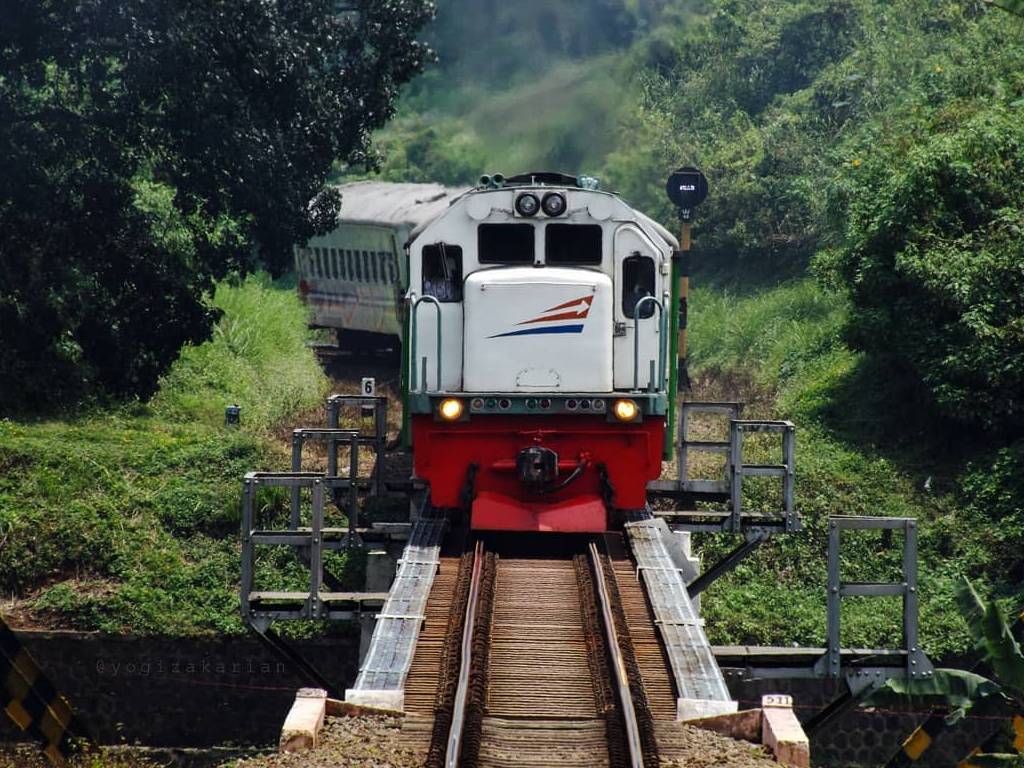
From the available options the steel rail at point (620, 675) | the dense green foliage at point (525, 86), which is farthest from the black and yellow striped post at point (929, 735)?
the dense green foliage at point (525, 86)

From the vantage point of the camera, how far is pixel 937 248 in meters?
17.9

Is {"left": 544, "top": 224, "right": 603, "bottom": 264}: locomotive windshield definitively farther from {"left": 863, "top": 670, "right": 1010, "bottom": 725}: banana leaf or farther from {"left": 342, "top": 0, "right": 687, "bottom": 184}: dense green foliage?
{"left": 342, "top": 0, "right": 687, "bottom": 184}: dense green foliage

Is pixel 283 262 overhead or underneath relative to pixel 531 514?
overhead

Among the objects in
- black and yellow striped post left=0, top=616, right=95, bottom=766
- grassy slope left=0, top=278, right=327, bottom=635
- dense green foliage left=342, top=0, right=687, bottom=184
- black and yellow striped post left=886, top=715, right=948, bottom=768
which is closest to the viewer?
black and yellow striped post left=0, top=616, right=95, bottom=766

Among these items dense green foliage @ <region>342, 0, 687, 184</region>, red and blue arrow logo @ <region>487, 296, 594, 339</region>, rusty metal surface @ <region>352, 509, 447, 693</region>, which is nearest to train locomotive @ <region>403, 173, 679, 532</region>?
red and blue arrow logo @ <region>487, 296, 594, 339</region>

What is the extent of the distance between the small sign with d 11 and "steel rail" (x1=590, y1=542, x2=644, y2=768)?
477 inches

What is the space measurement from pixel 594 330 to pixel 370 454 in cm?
796

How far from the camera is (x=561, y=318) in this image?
12.1m

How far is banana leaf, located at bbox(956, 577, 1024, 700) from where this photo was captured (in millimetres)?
Result: 9828

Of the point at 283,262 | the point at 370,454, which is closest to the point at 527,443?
the point at 370,454

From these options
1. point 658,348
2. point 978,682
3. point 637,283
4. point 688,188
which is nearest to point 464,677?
point 978,682

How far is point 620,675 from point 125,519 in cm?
914

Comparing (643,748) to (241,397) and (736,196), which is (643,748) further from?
(736,196)

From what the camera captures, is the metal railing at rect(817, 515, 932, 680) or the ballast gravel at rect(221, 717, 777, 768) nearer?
the ballast gravel at rect(221, 717, 777, 768)
